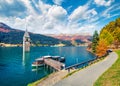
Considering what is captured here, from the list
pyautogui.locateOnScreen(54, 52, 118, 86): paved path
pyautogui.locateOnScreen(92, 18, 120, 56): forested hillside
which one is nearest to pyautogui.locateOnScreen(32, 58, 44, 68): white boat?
pyautogui.locateOnScreen(92, 18, 120, 56): forested hillside

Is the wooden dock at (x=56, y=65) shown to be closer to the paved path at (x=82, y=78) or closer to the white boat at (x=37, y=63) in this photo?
the white boat at (x=37, y=63)

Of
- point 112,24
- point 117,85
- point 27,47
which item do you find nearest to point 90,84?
point 117,85

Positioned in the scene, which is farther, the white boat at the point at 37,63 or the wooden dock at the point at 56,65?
the white boat at the point at 37,63

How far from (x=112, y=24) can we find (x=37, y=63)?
225 ft

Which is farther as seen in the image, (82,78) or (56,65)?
(56,65)

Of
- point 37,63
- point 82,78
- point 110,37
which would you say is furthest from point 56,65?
point 110,37

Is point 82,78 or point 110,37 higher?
point 110,37

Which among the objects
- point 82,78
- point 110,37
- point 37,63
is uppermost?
point 110,37

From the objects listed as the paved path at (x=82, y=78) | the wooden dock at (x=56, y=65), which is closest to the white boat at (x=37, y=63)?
the wooden dock at (x=56, y=65)

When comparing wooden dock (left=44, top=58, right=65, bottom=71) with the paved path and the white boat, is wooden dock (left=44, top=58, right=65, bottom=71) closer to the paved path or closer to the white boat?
the white boat

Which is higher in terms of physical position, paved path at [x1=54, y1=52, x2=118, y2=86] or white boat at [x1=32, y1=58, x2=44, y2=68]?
paved path at [x1=54, y1=52, x2=118, y2=86]

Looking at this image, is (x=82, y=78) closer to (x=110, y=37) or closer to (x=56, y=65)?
(x=56, y=65)

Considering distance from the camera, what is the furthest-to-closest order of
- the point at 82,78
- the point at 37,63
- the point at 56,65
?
the point at 37,63 < the point at 56,65 < the point at 82,78

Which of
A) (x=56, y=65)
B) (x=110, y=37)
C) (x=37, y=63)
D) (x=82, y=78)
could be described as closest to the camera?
(x=82, y=78)
